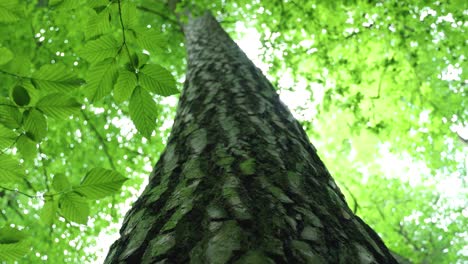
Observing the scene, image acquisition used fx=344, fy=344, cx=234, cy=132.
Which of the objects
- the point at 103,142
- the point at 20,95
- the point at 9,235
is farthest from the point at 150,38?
the point at 103,142

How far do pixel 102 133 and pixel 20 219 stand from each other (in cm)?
194

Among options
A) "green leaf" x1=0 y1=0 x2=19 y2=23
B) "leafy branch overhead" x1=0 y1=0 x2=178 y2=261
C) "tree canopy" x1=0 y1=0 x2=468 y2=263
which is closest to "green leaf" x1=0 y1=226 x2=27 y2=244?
"leafy branch overhead" x1=0 y1=0 x2=178 y2=261

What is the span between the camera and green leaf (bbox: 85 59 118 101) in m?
1.15

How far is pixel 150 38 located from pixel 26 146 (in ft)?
2.05

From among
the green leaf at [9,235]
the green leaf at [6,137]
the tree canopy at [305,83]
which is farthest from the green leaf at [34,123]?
the tree canopy at [305,83]

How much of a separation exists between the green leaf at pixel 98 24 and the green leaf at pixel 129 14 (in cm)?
7

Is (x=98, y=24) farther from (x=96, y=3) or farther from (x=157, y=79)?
(x=157, y=79)

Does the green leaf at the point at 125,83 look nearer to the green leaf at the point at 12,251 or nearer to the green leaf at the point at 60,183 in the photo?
the green leaf at the point at 60,183

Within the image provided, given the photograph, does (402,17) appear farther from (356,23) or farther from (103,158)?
(103,158)

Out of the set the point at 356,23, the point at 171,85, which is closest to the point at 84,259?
the point at 171,85

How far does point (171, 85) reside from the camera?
1.14m

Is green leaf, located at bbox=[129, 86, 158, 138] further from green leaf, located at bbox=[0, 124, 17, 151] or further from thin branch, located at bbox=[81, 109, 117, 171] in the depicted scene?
thin branch, located at bbox=[81, 109, 117, 171]

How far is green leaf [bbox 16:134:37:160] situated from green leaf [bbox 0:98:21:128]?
55 mm

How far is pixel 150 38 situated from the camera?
1235mm
